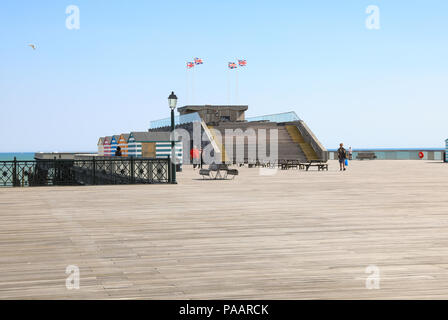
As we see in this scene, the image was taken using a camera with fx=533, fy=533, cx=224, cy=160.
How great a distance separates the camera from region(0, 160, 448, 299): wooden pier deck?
5.29 metres

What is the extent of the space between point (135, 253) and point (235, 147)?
38.1 m

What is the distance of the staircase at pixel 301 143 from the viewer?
42.8 m

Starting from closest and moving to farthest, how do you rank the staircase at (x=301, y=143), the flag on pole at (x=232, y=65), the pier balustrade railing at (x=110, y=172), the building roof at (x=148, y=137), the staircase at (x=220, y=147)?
the pier balustrade railing at (x=110, y=172)
the building roof at (x=148, y=137)
the staircase at (x=220, y=147)
the staircase at (x=301, y=143)
the flag on pole at (x=232, y=65)

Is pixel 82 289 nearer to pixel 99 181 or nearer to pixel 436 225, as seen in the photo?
pixel 436 225

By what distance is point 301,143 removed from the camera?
148 ft

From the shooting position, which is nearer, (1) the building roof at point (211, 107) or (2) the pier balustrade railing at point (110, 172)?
(2) the pier balustrade railing at point (110, 172)

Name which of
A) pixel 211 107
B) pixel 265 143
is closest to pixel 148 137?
pixel 265 143

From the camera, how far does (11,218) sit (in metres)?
11.0

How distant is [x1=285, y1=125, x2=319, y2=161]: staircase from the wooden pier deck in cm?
2861

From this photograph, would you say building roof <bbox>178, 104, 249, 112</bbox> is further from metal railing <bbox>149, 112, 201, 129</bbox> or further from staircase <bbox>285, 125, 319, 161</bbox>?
staircase <bbox>285, 125, 319, 161</bbox>

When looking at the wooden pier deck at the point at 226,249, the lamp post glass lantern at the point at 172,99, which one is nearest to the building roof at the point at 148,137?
the lamp post glass lantern at the point at 172,99

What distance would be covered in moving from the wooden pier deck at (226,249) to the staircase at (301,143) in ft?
93.9

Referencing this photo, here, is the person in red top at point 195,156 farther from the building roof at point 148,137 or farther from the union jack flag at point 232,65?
the union jack flag at point 232,65
